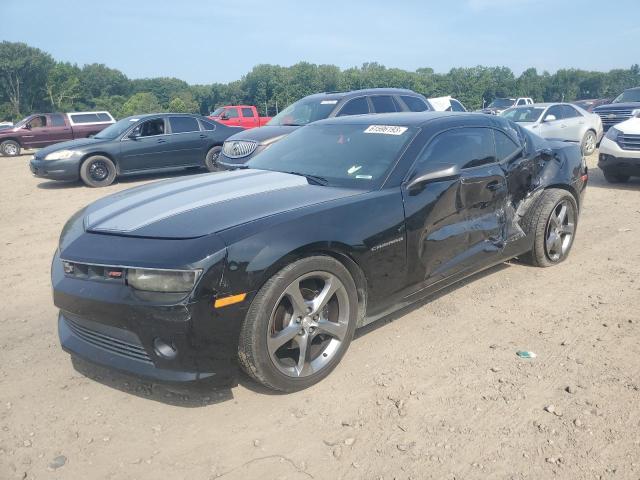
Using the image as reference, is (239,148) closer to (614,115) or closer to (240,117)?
(614,115)

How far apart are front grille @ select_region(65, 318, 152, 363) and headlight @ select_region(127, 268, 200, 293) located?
1.08 ft

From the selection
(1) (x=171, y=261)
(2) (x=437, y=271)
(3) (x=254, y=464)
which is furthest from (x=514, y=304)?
(1) (x=171, y=261)

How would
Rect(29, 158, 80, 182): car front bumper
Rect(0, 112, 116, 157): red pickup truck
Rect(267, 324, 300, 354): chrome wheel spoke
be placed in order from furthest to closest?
1. Rect(0, 112, 116, 157): red pickup truck
2. Rect(29, 158, 80, 182): car front bumper
3. Rect(267, 324, 300, 354): chrome wheel spoke

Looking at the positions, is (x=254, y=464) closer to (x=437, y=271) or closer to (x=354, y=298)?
(x=354, y=298)

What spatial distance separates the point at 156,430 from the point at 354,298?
4.35ft

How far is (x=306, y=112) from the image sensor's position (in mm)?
9648

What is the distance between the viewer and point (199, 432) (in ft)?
8.64

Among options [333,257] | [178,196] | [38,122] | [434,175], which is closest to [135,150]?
[178,196]

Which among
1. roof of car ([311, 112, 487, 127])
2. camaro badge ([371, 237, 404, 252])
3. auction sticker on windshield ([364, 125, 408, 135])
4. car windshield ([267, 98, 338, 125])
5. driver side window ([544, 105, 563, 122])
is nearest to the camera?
camaro badge ([371, 237, 404, 252])

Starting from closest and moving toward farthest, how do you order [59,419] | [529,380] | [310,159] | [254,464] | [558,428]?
[254,464]
[558,428]
[59,419]
[529,380]
[310,159]

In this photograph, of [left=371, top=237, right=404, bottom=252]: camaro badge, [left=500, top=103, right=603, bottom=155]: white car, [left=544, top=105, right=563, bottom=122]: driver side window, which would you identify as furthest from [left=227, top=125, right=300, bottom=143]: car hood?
[left=544, top=105, right=563, bottom=122]: driver side window

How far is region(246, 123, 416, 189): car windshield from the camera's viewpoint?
138 inches

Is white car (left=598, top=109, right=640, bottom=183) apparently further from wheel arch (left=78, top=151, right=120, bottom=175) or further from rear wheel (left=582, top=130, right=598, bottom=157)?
wheel arch (left=78, top=151, right=120, bottom=175)

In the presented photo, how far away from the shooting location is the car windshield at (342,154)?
3.51 m
